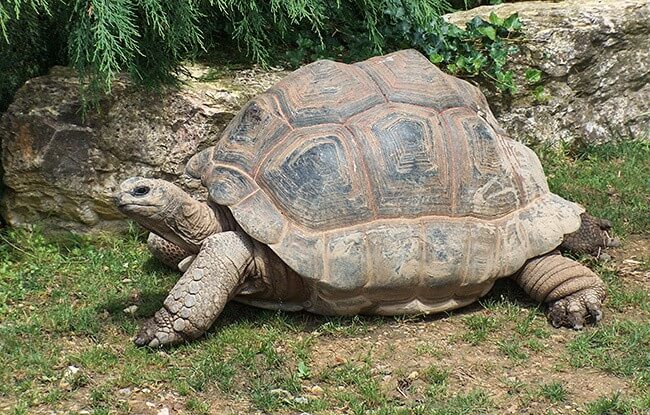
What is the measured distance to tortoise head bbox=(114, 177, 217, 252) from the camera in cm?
465

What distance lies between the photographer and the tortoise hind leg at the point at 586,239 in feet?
17.6

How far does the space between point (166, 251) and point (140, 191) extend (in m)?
0.81

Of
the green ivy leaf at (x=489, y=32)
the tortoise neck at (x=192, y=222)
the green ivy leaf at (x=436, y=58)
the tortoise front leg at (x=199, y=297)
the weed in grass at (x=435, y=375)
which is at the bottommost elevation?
the weed in grass at (x=435, y=375)

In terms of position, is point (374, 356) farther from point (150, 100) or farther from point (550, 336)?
point (150, 100)

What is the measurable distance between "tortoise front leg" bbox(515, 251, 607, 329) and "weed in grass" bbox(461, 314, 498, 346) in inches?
12.0

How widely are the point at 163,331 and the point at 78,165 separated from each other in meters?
1.69

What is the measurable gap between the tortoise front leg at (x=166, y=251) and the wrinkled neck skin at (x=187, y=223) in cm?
45

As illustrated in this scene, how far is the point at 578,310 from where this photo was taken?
4.77m

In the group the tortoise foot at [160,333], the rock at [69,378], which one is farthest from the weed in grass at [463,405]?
the rock at [69,378]

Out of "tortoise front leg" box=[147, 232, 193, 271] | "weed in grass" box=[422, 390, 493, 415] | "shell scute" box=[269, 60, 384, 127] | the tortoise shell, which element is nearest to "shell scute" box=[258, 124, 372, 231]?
the tortoise shell

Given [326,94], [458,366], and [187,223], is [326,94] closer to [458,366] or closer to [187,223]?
[187,223]

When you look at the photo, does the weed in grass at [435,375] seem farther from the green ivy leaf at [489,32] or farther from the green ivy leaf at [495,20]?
the green ivy leaf at [495,20]

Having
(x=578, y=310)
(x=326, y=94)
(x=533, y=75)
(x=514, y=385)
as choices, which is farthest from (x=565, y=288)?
(x=533, y=75)

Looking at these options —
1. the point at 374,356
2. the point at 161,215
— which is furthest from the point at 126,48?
the point at 374,356
